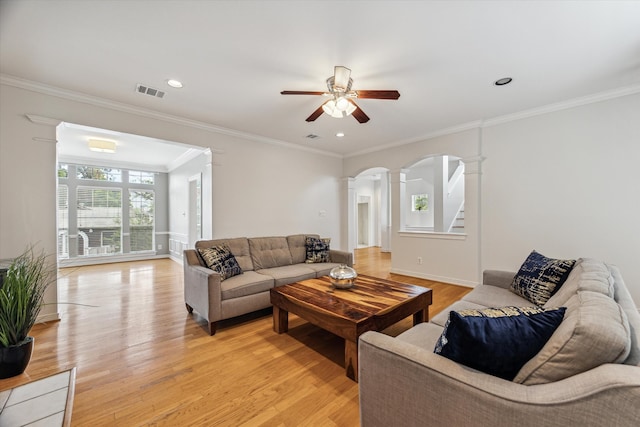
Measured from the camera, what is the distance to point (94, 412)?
1633mm

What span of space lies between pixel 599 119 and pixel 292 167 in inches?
186

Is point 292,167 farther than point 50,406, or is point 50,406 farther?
point 292,167

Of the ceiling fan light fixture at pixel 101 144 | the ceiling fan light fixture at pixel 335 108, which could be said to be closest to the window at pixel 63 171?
the ceiling fan light fixture at pixel 101 144

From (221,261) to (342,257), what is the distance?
1.83 m

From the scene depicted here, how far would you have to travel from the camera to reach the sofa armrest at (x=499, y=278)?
8.55 feet

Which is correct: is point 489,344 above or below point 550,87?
below

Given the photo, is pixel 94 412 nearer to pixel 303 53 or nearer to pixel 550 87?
pixel 303 53

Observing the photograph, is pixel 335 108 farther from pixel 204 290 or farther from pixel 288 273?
pixel 204 290

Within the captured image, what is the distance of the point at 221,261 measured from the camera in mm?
3057

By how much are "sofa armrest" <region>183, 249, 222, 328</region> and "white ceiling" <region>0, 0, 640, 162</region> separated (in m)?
2.12

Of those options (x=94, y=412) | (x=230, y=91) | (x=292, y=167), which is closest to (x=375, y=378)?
(x=94, y=412)

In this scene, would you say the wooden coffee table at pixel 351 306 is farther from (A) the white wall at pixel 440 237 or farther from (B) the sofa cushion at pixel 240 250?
(A) the white wall at pixel 440 237

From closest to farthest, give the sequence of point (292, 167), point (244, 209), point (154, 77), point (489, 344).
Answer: point (489, 344) → point (154, 77) → point (244, 209) → point (292, 167)

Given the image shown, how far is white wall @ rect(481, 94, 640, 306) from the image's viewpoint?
3.12 meters
